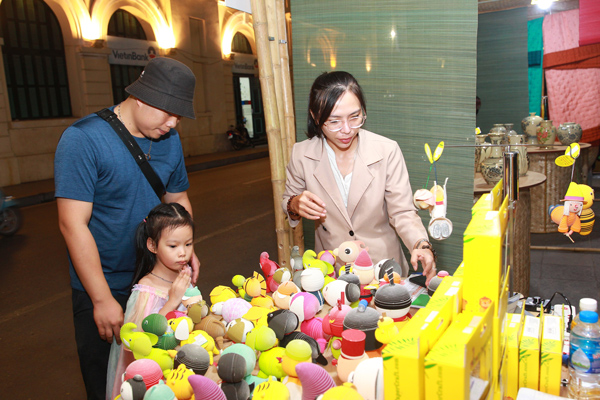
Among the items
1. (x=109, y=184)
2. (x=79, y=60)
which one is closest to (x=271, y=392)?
(x=109, y=184)

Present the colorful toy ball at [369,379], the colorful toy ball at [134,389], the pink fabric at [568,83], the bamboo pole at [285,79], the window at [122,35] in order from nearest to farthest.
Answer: the colorful toy ball at [369,379] < the colorful toy ball at [134,389] < the bamboo pole at [285,79] < the pink fabric at [568,83] < the window at [122,35]

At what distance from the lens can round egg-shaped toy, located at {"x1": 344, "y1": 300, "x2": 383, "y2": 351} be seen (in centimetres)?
121

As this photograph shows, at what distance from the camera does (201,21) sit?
46.2 feet

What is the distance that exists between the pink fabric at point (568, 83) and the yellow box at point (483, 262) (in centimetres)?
605

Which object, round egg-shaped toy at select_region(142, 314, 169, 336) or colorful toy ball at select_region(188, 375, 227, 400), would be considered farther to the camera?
round egg-shaped toy at select_region(142, 314, 169, 336)

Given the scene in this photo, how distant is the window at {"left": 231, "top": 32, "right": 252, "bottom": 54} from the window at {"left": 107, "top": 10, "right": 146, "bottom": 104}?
4352 mm

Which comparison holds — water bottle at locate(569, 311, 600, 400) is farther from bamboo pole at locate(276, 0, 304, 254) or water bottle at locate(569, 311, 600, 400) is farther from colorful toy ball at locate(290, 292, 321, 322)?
bamboo pole at locate(276, 0, 304, 254)

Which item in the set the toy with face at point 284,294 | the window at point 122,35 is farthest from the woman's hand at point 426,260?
the window at point 122,35

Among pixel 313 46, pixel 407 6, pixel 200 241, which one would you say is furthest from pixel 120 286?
pixel 200 241

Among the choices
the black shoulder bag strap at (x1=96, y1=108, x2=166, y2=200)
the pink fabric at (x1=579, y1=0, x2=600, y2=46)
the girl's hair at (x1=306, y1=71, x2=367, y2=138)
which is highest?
the pink fabric at (x1=579, y1=0, x2=600, y2=46)

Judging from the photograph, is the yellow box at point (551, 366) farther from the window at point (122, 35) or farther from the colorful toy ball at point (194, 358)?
the window at point (122, 35)

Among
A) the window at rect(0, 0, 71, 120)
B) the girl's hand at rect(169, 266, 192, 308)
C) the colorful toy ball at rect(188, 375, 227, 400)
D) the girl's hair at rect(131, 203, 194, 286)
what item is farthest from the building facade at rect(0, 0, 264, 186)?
the colorful toy ball at rect(188, 375, 227, 400)

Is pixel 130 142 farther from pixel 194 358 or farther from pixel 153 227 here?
pixel 194 358

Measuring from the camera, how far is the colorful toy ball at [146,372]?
46.2 inches
